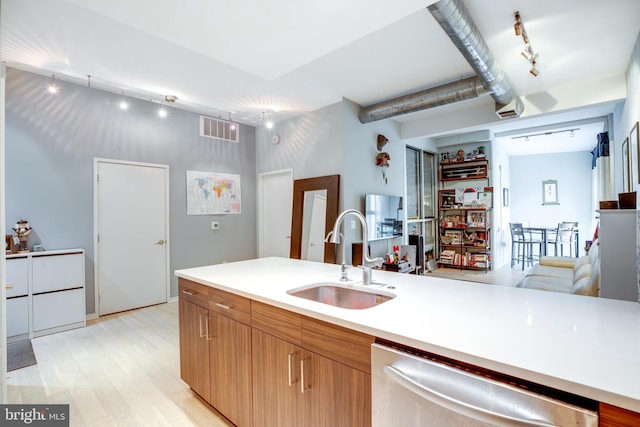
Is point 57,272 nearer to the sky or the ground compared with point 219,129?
nearer to the ground

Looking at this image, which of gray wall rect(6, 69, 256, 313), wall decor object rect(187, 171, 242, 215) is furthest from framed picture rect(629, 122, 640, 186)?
gray wall rect(6, 69, 256, 313)

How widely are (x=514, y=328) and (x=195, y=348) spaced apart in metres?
1.90

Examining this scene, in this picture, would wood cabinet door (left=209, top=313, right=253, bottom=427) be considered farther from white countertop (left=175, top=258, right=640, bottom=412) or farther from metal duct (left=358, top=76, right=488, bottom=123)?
metal duct (left=358, top=76, right=488, bottom=123)

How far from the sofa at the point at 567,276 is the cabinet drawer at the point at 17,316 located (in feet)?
17.7

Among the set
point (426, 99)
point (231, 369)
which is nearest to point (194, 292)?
point (231, 369)

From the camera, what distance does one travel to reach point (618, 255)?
2.05 meters

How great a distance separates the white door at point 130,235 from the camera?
3867 millimetres

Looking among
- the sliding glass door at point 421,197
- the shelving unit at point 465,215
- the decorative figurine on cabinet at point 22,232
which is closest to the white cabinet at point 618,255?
the sliding glass door at point 421,197

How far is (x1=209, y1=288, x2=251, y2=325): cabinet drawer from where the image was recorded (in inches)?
64.1

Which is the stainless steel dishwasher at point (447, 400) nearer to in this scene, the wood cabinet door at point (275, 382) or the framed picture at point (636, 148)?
the wood cabinet door at point (275, 382)

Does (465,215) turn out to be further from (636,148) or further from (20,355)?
(20,355)

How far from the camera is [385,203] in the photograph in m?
4.82

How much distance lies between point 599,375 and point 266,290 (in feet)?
4.33

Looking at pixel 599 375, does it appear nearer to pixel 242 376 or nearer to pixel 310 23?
pixel 242 376
